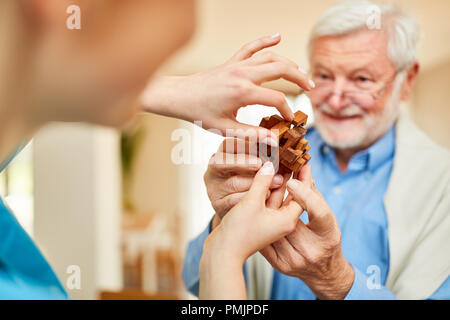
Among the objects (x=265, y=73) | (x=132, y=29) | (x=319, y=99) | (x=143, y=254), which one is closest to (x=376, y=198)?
(x=319, y=99)

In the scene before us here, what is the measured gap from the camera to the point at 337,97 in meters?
0.61

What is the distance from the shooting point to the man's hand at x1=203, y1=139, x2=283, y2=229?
0.44 m

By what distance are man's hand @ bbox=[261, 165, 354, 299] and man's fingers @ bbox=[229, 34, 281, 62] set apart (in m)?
0.16

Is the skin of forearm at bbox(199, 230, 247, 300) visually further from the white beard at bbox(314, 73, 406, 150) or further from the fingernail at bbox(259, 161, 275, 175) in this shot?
the white beard at bbox(314, 73, 406, 150)

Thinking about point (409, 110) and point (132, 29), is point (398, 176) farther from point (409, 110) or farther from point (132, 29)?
point (132, 29)

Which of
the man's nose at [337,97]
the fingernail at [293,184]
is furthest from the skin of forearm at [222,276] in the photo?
the man's nose at [337,97]

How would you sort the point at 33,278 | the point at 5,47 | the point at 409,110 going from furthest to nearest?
1. the point at 409,110
2. the point at 33,278
3. the point at 5,47

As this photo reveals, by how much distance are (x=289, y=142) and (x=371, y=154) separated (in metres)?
0.30

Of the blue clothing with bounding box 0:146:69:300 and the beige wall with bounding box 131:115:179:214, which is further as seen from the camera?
the beige wall with bounding box 131:115:179:214

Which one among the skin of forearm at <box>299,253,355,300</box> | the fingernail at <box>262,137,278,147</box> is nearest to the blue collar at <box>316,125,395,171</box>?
the skin of forearm at <box>299,253,355,300</box>

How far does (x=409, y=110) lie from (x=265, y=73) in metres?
0.46

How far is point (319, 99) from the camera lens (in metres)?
0.60

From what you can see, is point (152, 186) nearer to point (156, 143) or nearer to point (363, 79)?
point (156, 143)

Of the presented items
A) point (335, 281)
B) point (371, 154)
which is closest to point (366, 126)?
point (371, 154)
